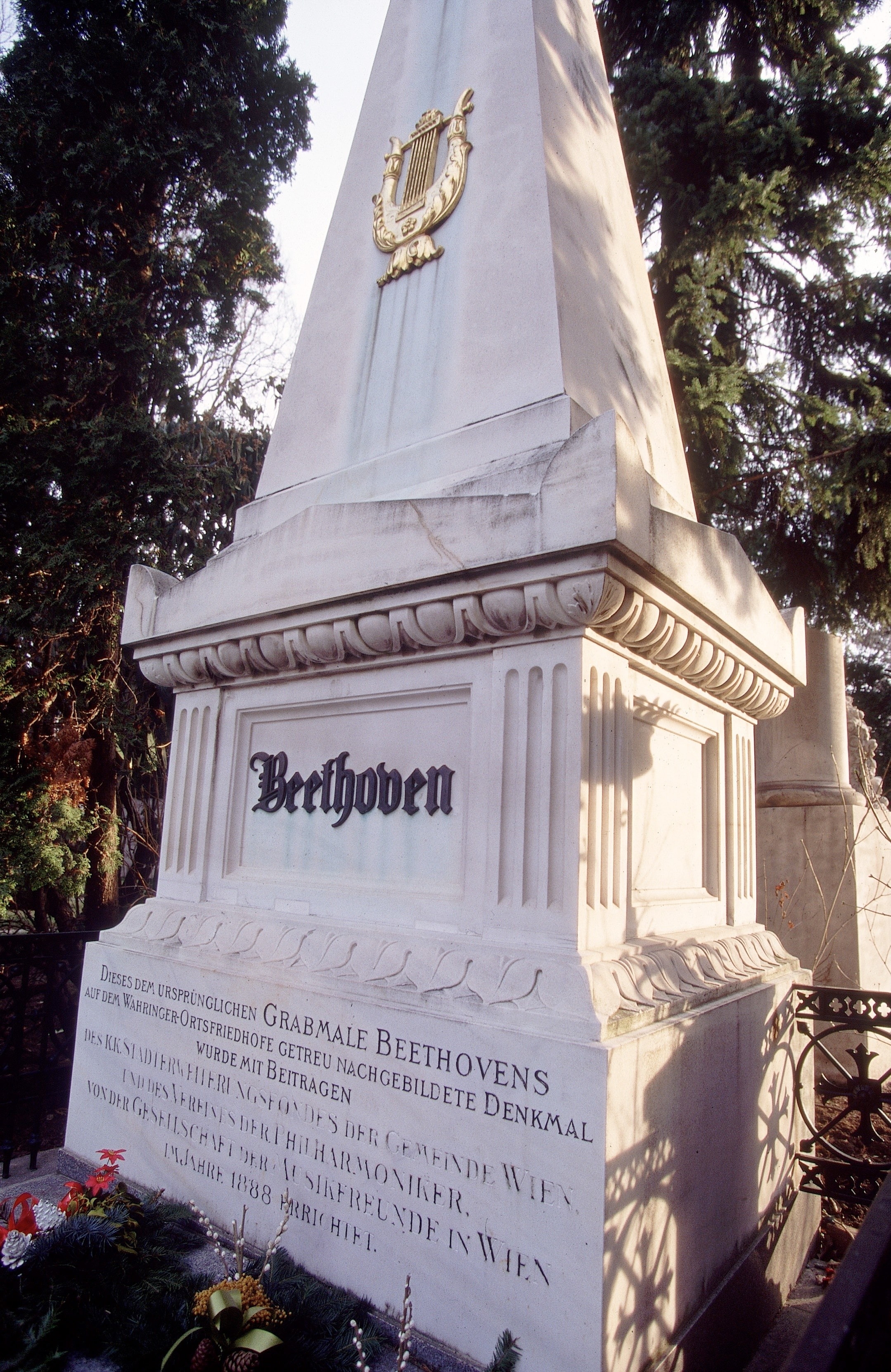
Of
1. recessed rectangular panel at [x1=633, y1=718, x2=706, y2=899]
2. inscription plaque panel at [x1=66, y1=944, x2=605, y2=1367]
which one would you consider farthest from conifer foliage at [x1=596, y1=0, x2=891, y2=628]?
inscription plaque panel at [x1=66, y1=944, x2=605, y2=1367]

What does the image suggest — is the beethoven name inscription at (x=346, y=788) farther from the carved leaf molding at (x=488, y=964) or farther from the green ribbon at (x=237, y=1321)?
the green ribbon at (x=237, y=1321)

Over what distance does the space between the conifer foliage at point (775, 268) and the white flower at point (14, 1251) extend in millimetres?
7476

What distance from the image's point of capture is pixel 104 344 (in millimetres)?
8891

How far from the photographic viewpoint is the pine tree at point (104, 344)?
25.8 feet

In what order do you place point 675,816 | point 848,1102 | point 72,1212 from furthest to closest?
point 848,1102 → point 675,816 → point 72,1212

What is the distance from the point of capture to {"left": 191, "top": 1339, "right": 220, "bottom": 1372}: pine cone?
242cm

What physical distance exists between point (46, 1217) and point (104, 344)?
8.27 meters

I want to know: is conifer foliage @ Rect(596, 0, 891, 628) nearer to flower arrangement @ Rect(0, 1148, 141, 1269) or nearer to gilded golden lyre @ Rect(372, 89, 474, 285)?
gilded golden lyre @ Rect(372, 89, 474, 285)

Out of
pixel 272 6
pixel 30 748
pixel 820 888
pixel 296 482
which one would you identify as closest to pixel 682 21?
pixel 272 6

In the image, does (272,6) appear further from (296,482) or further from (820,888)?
(820,888)

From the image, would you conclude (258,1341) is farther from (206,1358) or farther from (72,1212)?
(72,1212)

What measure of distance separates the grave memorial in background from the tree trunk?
4482 millimetres

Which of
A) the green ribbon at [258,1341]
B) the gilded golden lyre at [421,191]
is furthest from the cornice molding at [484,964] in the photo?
the gilded golden lyre at [421,191]

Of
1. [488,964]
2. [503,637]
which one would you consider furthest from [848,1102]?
[503,637]
